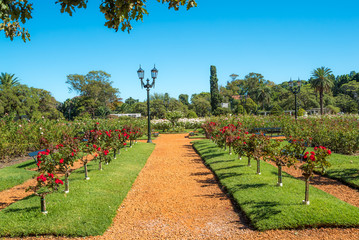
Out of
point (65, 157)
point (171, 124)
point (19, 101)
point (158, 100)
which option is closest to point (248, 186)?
point (65, 157)

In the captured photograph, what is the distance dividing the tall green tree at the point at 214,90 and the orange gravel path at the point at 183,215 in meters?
34.6

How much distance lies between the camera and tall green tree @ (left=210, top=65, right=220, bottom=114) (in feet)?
137

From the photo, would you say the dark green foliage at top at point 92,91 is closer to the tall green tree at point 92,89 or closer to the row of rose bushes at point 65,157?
the tall green tree at point 92,89

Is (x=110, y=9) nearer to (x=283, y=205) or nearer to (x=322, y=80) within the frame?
(x=283, y=205)

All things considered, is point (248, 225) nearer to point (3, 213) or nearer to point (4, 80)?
point (3, 213)

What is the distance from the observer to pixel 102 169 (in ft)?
24.3

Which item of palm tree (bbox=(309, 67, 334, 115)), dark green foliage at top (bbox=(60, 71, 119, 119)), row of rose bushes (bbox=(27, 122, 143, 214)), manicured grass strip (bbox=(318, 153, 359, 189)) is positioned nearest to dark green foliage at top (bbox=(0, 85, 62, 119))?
dark green foliage at top (bbox=(60, 71, 119, 119))

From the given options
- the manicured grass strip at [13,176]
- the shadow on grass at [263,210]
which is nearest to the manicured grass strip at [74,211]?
the manicured grass strip at [13,176]

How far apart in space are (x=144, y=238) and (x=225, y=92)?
63674mm

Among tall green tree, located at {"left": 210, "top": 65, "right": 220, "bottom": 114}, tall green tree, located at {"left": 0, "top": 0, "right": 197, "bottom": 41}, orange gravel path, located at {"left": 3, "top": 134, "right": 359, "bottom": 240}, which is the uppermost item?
tall green tree, located at {"left": 210, "top": 65, "right": 220, "bottom": 114}

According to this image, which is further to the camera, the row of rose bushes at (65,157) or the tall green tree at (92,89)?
the tall green tree at (92,89)

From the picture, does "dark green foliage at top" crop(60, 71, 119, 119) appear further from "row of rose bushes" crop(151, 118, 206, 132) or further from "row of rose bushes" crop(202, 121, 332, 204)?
"row of rose bushes" crop(202, 121, 332, 204)

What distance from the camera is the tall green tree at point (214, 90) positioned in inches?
1642

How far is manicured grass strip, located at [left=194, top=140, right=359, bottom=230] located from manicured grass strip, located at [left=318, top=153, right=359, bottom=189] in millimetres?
1339
